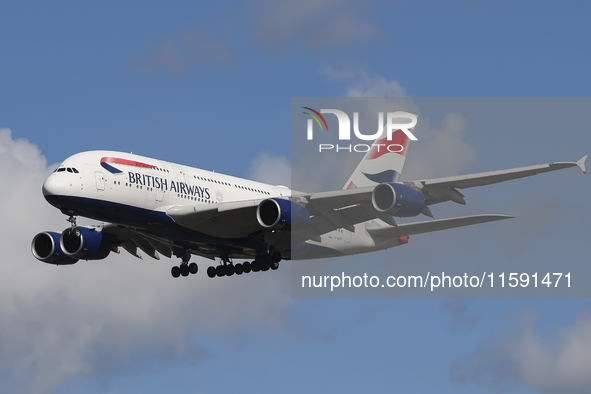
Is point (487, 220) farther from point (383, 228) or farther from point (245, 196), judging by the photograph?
point (245, 196)

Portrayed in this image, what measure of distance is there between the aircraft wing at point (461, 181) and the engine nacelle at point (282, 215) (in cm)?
538

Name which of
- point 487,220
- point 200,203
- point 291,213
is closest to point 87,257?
point 200,203

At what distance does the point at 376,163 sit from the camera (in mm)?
51969

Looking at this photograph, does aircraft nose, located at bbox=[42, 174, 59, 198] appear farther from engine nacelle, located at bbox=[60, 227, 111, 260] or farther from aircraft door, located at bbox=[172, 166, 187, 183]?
engine nacelle, located at bbox=[60, 227, 111, 260]

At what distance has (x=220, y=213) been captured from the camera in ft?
133

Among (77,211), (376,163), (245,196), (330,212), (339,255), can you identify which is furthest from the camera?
(376,163)

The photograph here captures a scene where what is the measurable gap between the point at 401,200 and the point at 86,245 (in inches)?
754

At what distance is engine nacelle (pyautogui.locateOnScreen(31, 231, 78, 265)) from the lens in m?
47.4

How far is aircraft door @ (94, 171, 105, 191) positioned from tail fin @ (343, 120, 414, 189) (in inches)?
671

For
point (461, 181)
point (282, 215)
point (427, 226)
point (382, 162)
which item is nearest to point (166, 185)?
point (282, 215)

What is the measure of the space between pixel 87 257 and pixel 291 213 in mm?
14180

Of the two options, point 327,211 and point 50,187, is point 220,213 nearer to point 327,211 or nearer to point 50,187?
point 327,211

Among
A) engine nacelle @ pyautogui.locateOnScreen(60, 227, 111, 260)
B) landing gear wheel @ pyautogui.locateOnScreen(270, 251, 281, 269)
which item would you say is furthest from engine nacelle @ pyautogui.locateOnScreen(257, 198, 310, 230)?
engine nacelle @ pyautogui.locateOnScreen(60, 227, 111, 260)

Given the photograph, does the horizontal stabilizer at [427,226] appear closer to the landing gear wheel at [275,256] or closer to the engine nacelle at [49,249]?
the landing gear wheel at [275,256]
